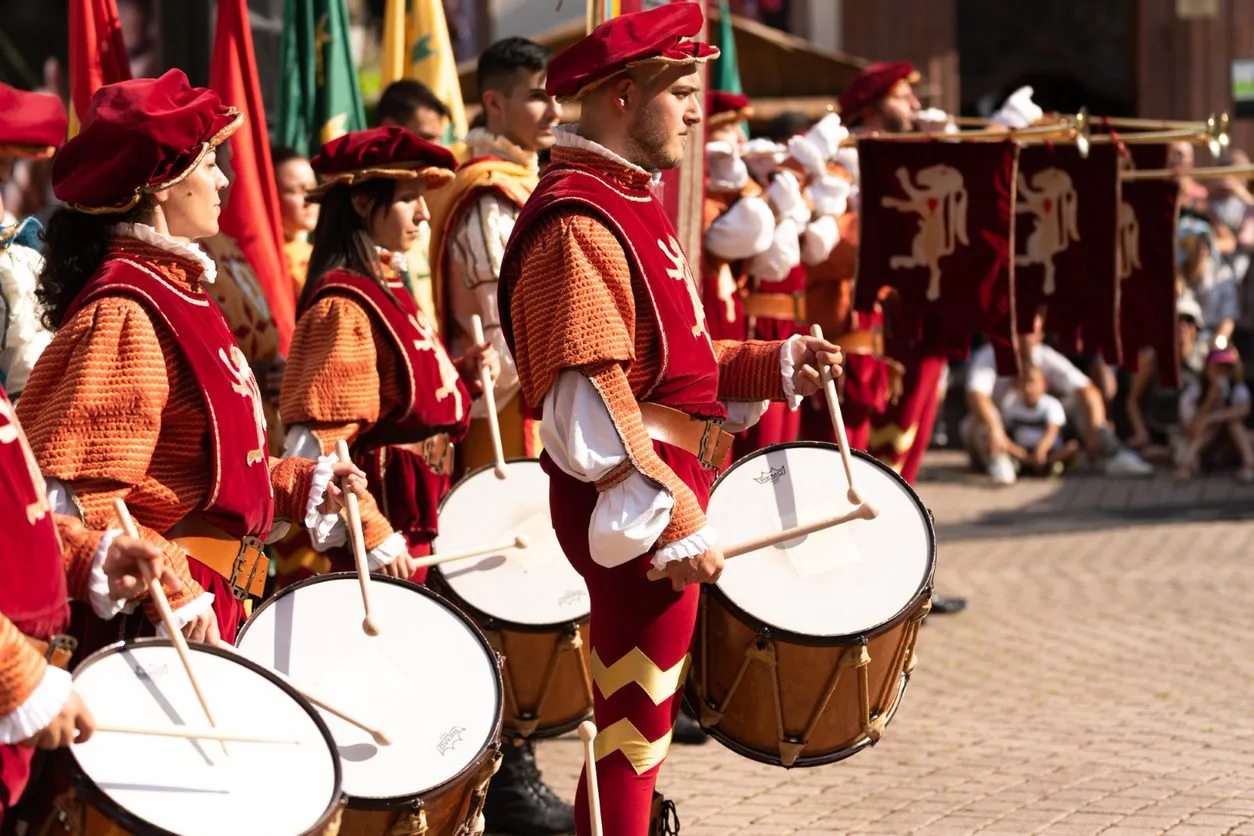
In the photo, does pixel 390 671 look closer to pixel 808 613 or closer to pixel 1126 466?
pixel 808 613

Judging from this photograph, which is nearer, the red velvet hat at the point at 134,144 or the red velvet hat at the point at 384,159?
the red velvet hat at the point at 134,144

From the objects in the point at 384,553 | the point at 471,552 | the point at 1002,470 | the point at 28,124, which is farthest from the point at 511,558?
the point at 1002,470

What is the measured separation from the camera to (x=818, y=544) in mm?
4160

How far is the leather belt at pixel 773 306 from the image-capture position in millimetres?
7176

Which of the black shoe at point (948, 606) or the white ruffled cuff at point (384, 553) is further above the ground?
the white ruffled cuff at point (384, 553)

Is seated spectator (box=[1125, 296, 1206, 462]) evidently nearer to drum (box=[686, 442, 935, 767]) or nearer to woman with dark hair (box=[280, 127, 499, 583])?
woman with dark hair (box=[280, 127, 499, 583])

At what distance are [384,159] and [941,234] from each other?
9.49ft

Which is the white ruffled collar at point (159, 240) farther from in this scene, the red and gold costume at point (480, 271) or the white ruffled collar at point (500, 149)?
the white ruffled collar at point (500, 149)

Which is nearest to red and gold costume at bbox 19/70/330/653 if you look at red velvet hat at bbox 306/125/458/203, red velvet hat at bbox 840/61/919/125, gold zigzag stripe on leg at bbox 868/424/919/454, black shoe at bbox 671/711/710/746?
red velvet hat at bbox 306/125/458/203

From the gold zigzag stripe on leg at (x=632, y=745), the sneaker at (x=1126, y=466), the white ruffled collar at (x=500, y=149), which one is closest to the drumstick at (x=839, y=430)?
the gold zigzag stripe on leg at (x=632, y=745)

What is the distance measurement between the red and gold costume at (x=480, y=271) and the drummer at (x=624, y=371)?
166cm

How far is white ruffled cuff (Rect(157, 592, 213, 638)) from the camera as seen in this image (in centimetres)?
343

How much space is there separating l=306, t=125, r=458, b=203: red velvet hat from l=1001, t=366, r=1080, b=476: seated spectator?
8.83 metres

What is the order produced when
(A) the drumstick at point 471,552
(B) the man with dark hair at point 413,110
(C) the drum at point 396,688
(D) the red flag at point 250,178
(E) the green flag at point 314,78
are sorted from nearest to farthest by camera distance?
(C) the drum at point 396,688 < (A) the drumstick at point 471,552 < (D) the red flag at point 250,178 < (B) the man with dark hair at point 413,110 < (E) the green flag at point 314,78
